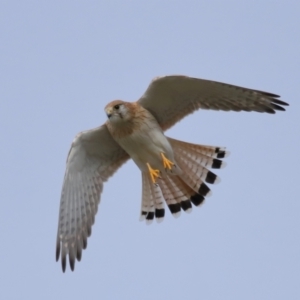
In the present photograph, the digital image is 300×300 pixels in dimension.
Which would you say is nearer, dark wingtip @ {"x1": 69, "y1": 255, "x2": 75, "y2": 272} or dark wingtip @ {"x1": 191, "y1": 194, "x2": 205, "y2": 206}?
dark wingtip @ {"x1": 69, "y1": 255, "x2": 75, "y2": 272}

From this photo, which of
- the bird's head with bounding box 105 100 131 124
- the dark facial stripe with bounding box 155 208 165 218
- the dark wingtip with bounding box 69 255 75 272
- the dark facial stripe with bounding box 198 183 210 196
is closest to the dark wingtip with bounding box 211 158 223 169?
the dark facial stripe with bounding box 198 183 210 196

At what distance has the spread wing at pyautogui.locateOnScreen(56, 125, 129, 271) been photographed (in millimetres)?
11898

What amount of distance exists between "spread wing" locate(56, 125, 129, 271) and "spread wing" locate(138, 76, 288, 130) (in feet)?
2.74

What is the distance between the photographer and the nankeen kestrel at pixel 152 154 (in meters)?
11.3

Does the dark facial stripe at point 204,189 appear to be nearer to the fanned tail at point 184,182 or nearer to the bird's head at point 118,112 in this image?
the fanned tail at point 184,182

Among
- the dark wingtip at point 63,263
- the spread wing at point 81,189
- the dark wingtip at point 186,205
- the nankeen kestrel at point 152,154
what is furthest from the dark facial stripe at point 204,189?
the dark wingtip at point 63,263

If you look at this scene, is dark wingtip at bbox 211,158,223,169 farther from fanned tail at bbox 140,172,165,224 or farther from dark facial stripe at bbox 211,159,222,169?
fanned tail at bbox 140,172,165,224

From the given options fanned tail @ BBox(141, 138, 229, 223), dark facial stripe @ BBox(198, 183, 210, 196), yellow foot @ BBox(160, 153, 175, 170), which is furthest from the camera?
dark facial stripe @ BBox(198, 183, 210, 196)

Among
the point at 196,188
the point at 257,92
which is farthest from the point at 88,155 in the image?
the point at 257,92

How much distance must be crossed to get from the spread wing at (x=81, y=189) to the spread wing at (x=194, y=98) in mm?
835

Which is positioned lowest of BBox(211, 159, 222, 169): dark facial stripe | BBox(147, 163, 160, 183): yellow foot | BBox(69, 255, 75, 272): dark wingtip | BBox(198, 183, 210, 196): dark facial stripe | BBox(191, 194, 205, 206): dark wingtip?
BBox(69, 255, 75, 272): dark wingtip

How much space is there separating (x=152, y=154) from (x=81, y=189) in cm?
124

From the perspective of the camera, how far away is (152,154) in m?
11.6

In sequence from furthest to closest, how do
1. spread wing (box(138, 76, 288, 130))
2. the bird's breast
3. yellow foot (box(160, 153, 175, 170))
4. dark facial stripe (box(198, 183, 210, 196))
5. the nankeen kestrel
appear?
dark facial stripe (box(198, 183, 210, 196))
yellow foot (box(160, 153, 175, 170))
the bird's breast
the nankeen kestrel
spread wing (box(138, 76, 288, 130))
